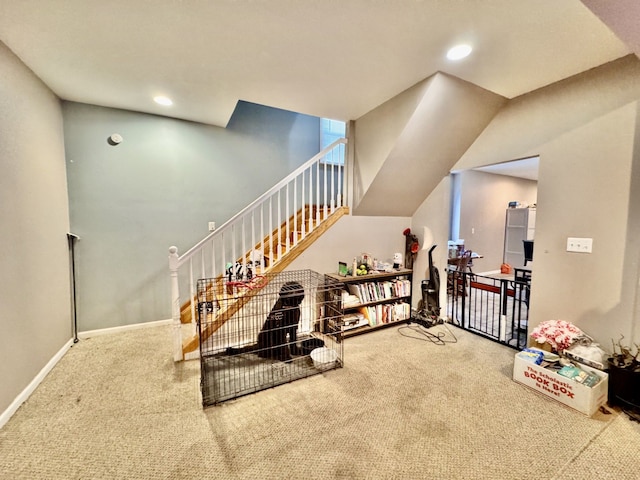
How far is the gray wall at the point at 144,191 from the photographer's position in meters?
2.86

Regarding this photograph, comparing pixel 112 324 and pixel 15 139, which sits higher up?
pixel 15 139

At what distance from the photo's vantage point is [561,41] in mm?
1817

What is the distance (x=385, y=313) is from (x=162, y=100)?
350cm

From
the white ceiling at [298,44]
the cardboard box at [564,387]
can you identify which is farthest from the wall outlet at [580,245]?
the white ceiling at [298,44]

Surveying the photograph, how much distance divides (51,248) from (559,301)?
474 centimetres

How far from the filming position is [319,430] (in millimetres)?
1602

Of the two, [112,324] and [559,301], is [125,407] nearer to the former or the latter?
[112,324]

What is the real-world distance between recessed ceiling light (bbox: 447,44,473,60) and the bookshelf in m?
2.20

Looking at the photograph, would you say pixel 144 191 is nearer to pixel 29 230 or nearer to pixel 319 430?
pixel 29 230

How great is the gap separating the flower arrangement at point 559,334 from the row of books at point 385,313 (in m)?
1.44

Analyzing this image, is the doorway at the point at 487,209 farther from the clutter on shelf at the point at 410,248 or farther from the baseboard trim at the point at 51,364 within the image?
the baseboard trim at the point at 51,364

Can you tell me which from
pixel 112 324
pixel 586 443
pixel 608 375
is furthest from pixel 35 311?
pixel 608 375

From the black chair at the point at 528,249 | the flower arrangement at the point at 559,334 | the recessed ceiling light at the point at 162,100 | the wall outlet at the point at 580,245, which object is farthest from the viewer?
the black chair at the point at 528,249

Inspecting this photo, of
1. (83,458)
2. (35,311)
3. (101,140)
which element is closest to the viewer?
(83,458)
